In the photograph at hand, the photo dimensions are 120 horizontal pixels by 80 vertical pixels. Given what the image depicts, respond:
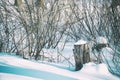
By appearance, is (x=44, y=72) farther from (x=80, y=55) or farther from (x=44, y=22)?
(x=44, y=22)

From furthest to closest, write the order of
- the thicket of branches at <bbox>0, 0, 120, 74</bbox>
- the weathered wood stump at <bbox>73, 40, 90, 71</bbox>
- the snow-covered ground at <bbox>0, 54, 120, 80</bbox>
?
1. the thicket of branches at <bbox>0, 0, 120, 74</bbox>
2. the weathered wood stump at <bbox>73, 40, 90, 71</bbox>
3. the snow-covered ground at <bbox>0, 54, 120, 80</bbox>

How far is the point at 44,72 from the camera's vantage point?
5.21 meters

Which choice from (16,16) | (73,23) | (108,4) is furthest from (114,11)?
(16,16)

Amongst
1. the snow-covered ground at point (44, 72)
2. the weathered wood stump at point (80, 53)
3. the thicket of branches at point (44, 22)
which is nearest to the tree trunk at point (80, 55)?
the weathered wood stump at point (80, 53)

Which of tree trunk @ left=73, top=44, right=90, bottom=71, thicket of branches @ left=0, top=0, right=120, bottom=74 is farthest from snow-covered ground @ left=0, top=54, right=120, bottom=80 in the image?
thicket of branches @ left=0, top=0, right=120, bottom=74

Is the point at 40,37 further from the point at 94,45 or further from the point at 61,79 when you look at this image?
the point at 61,79

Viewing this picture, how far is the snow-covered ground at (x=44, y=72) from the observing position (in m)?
4.97

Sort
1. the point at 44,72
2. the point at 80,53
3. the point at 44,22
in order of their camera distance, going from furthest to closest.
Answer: the point at 44,22
the point at 80,53
the point at 44,72

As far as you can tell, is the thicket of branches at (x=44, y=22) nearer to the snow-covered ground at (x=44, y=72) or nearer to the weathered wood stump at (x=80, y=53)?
the weathered wood stump at (x=80, y=53)

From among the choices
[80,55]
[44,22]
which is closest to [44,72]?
[80,55]

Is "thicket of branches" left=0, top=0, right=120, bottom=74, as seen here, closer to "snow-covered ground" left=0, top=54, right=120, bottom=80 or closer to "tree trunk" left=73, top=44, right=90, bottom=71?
"tree trunk" left=73, top=44, right=90, bottom=71

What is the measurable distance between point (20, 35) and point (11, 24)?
37cm

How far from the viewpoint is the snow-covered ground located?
16.3ft

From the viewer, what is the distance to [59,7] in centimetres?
855
